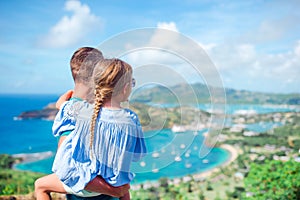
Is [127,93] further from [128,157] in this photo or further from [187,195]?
[187,195]

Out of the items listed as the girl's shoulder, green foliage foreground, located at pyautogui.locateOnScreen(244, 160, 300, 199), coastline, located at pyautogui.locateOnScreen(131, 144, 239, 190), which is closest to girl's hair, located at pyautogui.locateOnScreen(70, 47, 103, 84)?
the girl's shoulder

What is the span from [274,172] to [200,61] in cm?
229

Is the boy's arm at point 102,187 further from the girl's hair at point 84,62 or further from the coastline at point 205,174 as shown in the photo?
the coastline at point 205,174

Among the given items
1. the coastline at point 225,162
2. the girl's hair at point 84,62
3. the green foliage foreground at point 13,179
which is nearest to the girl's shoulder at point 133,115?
the girl's hair at point 84,62

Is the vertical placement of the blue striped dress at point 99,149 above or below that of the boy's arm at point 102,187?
above

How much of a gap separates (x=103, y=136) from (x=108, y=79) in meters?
0.19

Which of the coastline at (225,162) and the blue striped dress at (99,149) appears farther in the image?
the coastline at (225,162)

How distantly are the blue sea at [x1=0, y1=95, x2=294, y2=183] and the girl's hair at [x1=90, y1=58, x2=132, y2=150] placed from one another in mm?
201

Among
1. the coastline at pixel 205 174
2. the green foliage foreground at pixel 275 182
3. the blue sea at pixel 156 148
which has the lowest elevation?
the green foliage foreground at pixel 275 182

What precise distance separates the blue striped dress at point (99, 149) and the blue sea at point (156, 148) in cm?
9

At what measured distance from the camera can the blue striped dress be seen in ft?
3.71

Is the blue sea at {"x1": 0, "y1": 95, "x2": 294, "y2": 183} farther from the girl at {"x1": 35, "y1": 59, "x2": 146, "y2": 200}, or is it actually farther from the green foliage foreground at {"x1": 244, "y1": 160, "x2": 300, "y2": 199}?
the green foliage foreground at {"x1": 244, "y1": 160, "x2": 300, "y2": 199}

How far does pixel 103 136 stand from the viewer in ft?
3.71

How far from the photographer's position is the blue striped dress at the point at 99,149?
113 centimetres
